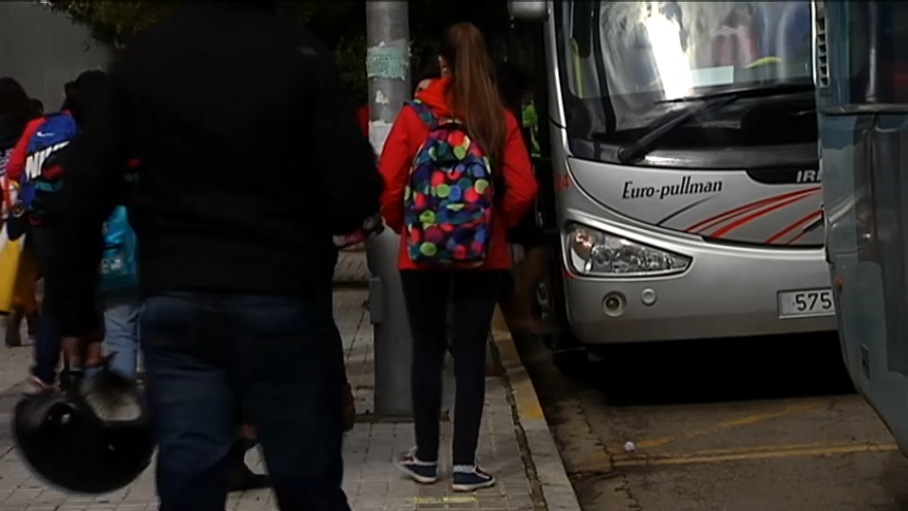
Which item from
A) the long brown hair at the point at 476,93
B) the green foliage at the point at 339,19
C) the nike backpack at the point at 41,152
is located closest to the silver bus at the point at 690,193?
the long brown hair at the point at 476,93

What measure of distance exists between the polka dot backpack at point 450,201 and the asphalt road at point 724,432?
147 centimetres

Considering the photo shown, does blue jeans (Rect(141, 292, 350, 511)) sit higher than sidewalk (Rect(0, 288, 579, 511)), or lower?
higher

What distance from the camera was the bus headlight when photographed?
8922 mm

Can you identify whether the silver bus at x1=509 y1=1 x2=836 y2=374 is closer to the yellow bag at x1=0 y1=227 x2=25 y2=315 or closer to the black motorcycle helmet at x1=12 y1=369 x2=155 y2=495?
the yellow bag at x1=0 y1=227 x2=25 y2=315

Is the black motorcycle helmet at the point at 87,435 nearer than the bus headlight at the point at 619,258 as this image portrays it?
Yes

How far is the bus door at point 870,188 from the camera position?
18.3 ft

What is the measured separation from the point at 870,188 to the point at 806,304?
3.24 m

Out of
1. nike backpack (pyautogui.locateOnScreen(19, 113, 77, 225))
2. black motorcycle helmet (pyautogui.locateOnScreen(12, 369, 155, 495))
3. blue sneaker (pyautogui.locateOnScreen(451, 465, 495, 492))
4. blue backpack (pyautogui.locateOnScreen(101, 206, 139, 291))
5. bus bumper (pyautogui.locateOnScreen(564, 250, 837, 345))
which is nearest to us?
black motorcycle helmet (pyautogui.locateOnScreen(12, 369, 155, 495))

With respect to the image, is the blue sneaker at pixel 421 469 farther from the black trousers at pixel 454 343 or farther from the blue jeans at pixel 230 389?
the blue jeans at pixel 230 389

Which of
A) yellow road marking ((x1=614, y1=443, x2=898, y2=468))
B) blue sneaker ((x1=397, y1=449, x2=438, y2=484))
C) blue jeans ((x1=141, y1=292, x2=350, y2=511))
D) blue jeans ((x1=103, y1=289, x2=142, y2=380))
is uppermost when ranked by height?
blue jeans ((x1=141, y1=292, x2=350, y2=511))

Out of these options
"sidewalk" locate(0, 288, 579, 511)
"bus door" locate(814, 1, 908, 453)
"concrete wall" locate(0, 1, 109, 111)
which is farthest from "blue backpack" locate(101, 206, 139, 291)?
"concrete wall" locate(0, 1, 109, 111)

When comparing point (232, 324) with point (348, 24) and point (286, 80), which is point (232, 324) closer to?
point (286, 80)

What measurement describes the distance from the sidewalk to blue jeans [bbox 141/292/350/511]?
2.75 metres

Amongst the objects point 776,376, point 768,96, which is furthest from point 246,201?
point 776,376
